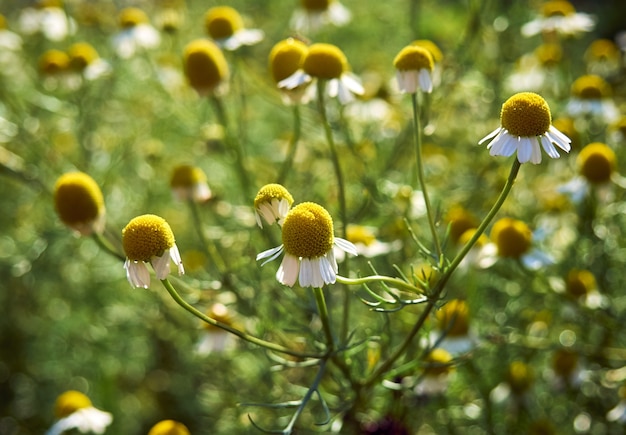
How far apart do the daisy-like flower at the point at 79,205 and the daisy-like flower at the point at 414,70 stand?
81cm

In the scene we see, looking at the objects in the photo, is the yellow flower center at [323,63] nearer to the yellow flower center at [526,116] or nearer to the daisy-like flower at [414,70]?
the daisy-like flower at [414,70]

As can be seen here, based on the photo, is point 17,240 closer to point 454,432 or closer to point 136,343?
point 136,343

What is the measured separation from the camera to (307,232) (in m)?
1.21

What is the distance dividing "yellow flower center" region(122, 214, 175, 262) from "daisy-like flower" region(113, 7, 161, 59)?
1.74m

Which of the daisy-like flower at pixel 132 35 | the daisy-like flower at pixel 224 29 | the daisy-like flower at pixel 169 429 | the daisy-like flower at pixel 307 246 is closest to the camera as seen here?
the daisy-like flower at pixel 307 246

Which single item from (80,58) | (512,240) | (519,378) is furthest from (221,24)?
(519,378)

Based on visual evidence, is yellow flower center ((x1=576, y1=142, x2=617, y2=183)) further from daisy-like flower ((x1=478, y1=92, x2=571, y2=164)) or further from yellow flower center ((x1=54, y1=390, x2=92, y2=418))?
yellow flower center ((x1=54, y1=390, x2=92, y2=418))

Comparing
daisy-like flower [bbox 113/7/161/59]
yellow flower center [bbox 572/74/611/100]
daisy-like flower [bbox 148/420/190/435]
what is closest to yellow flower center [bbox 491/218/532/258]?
yellow flower center [bbox 572/74/611/100]

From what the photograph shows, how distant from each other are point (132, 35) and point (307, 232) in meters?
2.03

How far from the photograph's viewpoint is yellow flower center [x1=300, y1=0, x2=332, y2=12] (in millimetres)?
2596

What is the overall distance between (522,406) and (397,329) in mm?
440

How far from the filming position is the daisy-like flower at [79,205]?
1.74 meters

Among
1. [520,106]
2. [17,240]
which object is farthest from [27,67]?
[520,106]

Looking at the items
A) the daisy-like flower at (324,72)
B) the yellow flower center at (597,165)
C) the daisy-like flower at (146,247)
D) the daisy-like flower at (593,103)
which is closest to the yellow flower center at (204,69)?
the daisy-like flower at (324,72)
